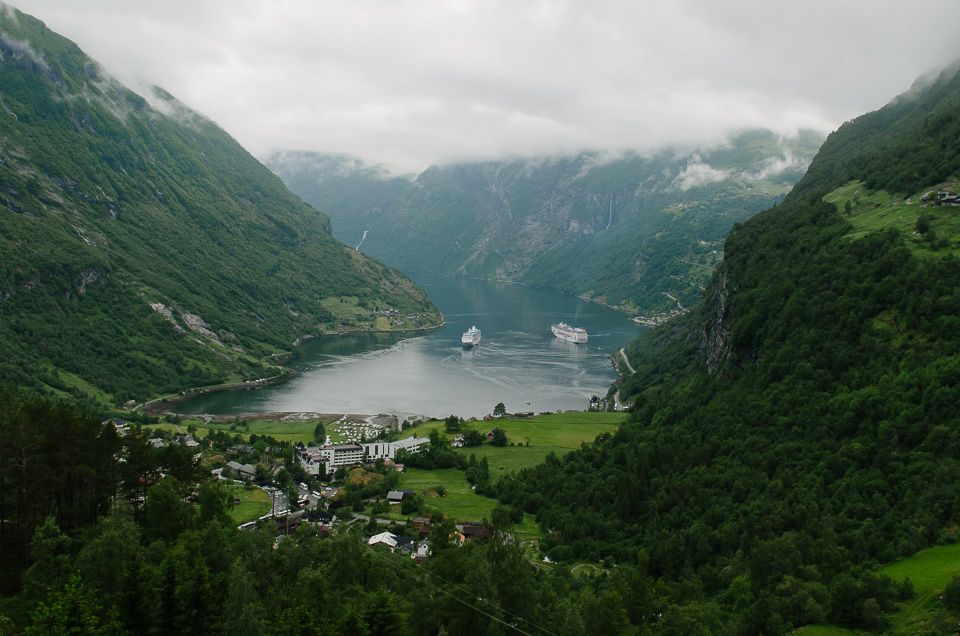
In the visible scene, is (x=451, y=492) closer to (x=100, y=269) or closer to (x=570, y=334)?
(x=100, y=269)

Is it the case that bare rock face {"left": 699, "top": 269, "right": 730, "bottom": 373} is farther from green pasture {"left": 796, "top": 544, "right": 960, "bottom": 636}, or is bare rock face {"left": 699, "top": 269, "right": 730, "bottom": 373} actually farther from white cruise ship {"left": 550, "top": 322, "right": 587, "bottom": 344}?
white cruise ship {"left": 550, "top": 322, "right": 587, "bottom": 344}

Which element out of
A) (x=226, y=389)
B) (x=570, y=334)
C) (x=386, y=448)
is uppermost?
(x=570, y=334)

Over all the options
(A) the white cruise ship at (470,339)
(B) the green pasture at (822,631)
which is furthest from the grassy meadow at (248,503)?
(A) the white cruise ship at (470,339)

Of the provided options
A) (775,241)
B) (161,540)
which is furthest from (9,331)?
(775,241)

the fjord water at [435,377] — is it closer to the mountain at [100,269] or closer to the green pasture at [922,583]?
the mountain at [100,269]

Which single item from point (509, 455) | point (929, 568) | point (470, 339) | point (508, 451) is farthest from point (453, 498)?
point (470, 339)
